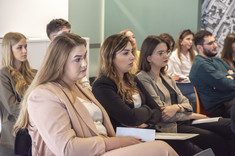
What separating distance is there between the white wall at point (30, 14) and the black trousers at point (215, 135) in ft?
9.71

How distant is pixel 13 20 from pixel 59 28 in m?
1.46

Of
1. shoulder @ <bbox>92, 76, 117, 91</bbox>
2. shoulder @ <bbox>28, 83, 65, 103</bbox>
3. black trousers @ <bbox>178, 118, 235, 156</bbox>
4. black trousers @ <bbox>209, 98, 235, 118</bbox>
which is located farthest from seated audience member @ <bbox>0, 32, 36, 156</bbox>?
black trousers @ <bbox>209, 98, 235, 118</bbox>

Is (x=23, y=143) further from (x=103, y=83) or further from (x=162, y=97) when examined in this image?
(x=162, y=97)

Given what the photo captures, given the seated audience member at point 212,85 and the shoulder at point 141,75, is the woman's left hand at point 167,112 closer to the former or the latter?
the shoulder at point 141,75

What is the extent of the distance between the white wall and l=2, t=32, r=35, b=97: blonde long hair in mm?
1704

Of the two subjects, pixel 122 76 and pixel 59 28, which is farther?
pixel 59 28

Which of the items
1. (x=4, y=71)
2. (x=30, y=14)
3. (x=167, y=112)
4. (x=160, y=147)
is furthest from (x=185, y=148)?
(x=30, y=14)

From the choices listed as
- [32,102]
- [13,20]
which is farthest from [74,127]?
[13,20]

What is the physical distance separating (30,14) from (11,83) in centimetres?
236

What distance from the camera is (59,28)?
438cm

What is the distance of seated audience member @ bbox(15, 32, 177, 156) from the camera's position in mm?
2146

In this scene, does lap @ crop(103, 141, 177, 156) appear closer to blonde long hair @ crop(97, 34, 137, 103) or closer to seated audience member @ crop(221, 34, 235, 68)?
blonde long hair @ crop(97, 34, 137, 103)

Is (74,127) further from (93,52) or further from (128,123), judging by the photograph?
(93,52)

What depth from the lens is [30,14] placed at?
5.72 meters
